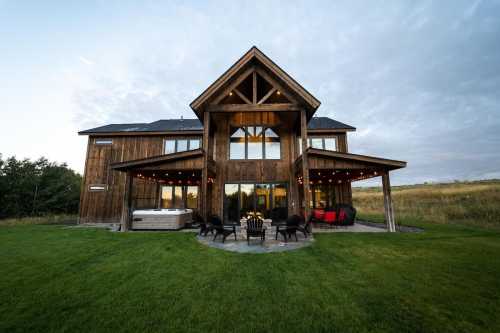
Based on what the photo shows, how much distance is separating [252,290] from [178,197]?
33.7ft

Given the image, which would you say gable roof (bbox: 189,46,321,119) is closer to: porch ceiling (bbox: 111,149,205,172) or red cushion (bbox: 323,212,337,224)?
porch ceiling (bbox: 111,149,205,172)

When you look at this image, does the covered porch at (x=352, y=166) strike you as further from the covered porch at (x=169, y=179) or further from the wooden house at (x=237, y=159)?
the covered porch at (x=169, y=179)

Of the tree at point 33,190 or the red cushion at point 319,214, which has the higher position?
the tree at point 33,190

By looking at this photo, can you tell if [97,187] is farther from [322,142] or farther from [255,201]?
[322,142]

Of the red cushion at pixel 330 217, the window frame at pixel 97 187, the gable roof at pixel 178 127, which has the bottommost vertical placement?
the red cushion at pixel 330 217

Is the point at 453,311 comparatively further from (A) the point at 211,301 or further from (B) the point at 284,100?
(B) the point at 284,100

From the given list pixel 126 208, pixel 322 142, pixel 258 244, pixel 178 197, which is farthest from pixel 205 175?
pixel 322 142

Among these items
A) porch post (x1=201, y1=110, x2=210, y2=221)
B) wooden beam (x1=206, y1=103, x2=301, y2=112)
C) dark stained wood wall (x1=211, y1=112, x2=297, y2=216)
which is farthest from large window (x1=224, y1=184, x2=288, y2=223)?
wooden beam (x1=206, y1=103, x2=301, y2=112)

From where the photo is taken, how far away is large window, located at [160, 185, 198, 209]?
12156mm

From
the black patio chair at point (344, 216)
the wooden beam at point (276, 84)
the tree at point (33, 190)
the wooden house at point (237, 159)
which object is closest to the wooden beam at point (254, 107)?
the wooden house at point (237, 159)

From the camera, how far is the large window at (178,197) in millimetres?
12156

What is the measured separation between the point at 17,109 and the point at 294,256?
41556 millimetres

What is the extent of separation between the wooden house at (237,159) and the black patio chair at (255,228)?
A: 2.28 m

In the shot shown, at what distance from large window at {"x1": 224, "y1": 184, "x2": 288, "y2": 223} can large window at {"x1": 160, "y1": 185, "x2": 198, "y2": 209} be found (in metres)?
3.08
